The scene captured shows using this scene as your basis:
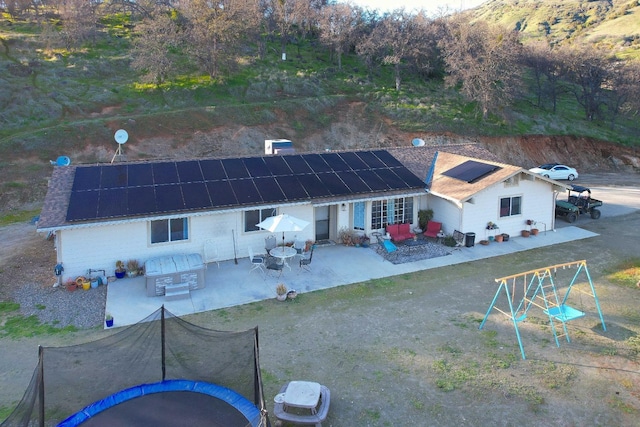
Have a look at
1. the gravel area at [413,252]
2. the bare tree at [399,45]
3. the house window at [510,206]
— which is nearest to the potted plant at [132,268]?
the gravel area at [413,252]

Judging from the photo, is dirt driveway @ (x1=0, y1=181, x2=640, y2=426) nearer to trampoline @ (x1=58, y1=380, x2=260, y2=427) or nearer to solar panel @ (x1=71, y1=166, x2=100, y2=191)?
trampoline @ (x1=58, y1=380, x2=260, y2=427)

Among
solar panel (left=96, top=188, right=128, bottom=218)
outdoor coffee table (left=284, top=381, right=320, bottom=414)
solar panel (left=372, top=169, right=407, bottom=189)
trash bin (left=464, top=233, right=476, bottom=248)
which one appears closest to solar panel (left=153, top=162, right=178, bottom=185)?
solar panel (left=96, top=188, right=128, bottom=218)

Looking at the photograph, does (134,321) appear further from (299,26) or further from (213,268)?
(299,26)

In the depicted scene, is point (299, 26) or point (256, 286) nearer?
point (256, 286)

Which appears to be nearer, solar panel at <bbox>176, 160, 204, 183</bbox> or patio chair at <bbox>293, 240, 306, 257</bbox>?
solar panel at <bbox>176, 160, 204, 183</bbox>

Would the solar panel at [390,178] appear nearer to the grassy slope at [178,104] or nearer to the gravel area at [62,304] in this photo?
the gravel area at [62,304]

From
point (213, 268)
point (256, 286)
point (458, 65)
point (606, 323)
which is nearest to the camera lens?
point (606, 323)

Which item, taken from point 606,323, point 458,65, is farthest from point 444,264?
point 458,65

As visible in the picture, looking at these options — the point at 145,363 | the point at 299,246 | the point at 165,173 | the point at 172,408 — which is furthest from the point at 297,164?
the point at 172,408
